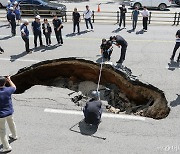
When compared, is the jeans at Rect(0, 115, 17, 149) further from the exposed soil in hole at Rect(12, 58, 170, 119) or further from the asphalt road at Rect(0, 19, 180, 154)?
the exposed soil in hole at Rect(12, 58, 170, 119)

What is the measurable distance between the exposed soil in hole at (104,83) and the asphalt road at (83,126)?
0.48 meters

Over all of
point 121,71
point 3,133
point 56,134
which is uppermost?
point 121,71

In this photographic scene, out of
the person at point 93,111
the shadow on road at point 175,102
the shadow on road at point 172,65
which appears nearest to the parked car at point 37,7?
the shadow on road at point 172,65

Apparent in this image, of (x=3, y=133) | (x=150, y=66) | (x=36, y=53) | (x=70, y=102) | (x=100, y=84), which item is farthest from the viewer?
(x=36, y=53)

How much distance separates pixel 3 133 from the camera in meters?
6.18

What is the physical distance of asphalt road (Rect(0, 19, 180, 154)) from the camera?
6680 millimetres

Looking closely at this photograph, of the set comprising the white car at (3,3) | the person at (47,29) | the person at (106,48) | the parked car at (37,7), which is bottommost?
the person at (106,48)

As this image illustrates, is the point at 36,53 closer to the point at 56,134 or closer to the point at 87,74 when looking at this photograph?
the point at 87,74

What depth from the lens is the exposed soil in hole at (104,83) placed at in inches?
352

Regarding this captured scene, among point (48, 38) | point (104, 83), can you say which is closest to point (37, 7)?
point (48, 38)

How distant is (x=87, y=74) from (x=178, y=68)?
3864 mm

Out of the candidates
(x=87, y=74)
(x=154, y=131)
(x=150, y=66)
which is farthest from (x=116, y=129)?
(x=150, y=66)

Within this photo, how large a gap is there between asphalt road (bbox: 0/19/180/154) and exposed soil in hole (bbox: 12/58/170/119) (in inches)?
18.9

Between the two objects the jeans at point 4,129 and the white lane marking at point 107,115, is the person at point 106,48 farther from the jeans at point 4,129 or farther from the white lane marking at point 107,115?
the jeans at point 4,129
